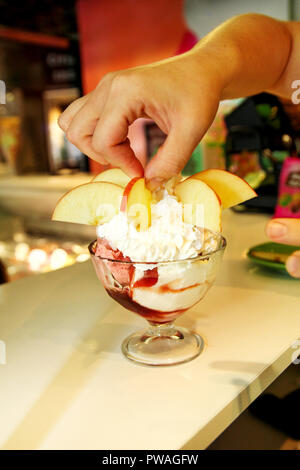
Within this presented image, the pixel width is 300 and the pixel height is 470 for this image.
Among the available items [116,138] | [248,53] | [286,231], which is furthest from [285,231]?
[248,53]

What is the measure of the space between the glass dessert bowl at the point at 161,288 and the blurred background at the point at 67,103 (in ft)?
4.10

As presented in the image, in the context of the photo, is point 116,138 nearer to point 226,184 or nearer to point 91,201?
point 91,201

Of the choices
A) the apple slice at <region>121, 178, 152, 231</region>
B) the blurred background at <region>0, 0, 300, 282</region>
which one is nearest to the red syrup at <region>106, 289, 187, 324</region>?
the apple slice at <region>121, 178, 152, 231</region>

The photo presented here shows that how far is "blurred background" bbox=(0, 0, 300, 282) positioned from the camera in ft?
6.93

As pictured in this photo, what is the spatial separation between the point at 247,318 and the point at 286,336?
0.36 feet

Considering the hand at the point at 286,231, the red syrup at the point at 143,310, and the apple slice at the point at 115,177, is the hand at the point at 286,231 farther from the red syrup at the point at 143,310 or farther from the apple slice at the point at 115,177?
the apple slice at the point at 115,177

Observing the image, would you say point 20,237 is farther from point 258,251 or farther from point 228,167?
point 258,251

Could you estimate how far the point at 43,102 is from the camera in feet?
15.0

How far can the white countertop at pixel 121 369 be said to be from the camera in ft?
2.03

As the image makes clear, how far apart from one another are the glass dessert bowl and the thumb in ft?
0.48

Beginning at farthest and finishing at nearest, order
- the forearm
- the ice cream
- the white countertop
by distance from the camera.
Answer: the forearm
the ice cream
the white countertop

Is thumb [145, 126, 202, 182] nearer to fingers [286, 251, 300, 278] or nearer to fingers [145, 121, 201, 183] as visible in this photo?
fingers [145, 121, 201, 183]

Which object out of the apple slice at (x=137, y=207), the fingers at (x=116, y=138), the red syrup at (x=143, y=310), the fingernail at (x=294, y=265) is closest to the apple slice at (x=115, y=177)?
the fingers at (x=116, y=138)
